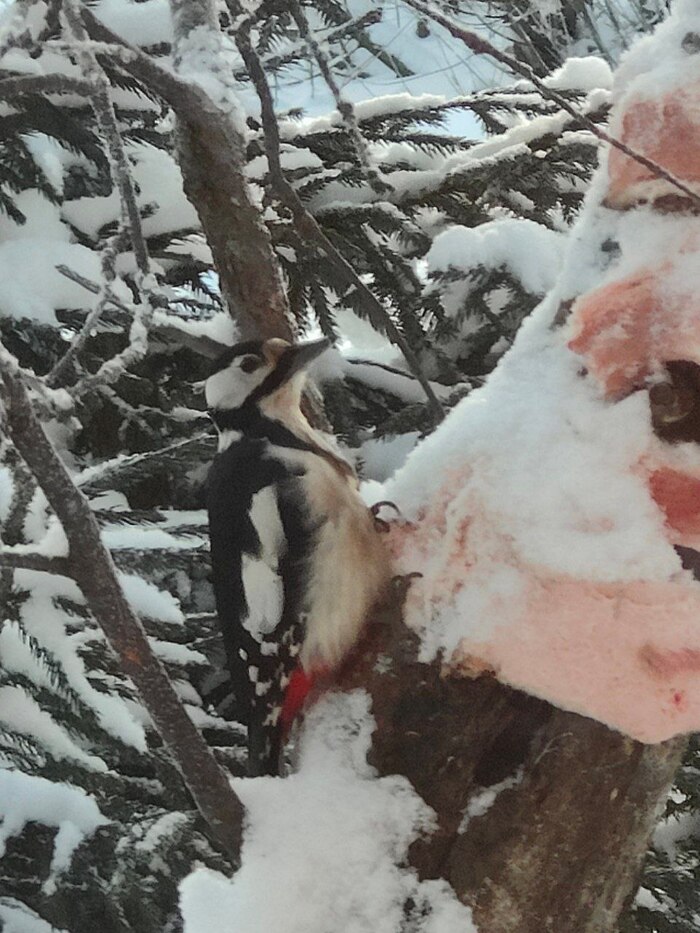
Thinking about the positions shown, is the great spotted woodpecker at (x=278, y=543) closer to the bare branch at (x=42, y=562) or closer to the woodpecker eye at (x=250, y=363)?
the woodpecker eye at (x=250, y=363)

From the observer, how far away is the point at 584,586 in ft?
3.76

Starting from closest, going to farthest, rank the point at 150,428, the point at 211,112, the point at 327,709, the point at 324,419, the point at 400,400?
the point at 327,709 < the point at 211,112 < the point at 324,419 < the point at 150,428 < the point at 400,400

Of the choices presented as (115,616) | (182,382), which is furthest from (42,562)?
(182,382)

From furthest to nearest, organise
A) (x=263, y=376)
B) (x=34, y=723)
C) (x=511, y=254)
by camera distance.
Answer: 1. (x=511, y=254)
2. (x=34, y=723)
3. (x=263, y=376)

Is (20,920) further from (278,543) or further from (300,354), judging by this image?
(300,354)

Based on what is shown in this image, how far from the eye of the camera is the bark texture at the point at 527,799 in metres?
1.17

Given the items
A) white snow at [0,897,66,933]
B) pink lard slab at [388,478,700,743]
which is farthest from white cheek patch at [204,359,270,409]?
white snow at [0,897,66,933]

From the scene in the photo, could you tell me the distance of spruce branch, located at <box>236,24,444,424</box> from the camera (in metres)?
1.70

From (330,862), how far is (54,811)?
0.89 metres

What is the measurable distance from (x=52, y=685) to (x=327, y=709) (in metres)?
0.72

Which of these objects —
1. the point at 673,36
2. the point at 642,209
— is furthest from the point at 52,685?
the point at 673,36

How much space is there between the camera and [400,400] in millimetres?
2660

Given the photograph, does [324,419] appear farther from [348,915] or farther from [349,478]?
[348,915]

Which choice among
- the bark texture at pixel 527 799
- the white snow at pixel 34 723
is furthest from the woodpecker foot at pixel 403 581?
the white snow at pixel 34 723
